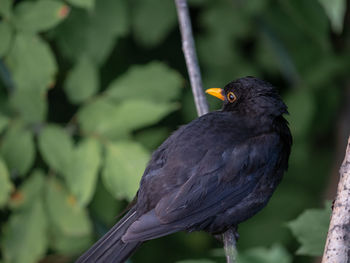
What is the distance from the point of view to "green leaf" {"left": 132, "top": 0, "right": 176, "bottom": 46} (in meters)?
3.88

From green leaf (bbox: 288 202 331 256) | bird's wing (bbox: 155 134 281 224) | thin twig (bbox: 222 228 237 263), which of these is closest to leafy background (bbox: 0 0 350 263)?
green leaf (bbox: 288 202 331 256)

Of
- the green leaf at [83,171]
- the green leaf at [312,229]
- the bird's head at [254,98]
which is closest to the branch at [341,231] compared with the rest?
the green leaf at [312,229]

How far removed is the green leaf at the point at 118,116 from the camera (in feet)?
9.50

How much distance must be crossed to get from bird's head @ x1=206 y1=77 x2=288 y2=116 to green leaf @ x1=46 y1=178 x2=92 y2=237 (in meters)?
1.00

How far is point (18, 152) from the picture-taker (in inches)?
115

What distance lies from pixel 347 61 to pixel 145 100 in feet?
6.32

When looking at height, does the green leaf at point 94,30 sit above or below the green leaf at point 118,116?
above

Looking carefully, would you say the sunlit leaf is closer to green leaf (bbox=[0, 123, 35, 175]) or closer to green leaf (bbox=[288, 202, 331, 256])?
green leaf (bbox=[0, 123, 35, 175])

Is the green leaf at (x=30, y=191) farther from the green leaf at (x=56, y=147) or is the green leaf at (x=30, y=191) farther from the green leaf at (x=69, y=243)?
the green leaf at (x=69, y=243)

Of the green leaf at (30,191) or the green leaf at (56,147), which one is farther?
the green leaf at (30,191)

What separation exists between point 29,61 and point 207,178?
46.1 inches

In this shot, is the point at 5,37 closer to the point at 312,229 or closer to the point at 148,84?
the point at 148,84

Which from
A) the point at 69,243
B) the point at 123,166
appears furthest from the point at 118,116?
the point at 69,243

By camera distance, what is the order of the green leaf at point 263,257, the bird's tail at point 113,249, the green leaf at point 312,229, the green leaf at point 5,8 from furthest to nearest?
the green leaf at point 5,8 < the bird's tail at point 113,249 < the green leaf at point 312,229 < the green leaf at point 263,257
